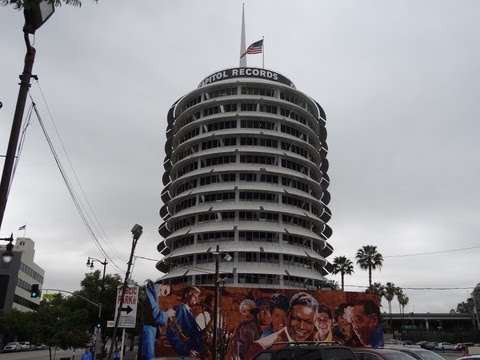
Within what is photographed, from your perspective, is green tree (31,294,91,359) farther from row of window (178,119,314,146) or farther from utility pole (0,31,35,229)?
utility pole (0,31,35,229)

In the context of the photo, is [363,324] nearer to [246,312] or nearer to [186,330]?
[246,312]

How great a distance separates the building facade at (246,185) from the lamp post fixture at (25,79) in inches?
1968

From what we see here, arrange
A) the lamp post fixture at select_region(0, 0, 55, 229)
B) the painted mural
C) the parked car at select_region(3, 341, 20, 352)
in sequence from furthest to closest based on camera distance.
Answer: the parked car at select_region(3, 341, 20, 352) < the painted mural < the lamp post fixture at select_region(0, 0, 55, 229)

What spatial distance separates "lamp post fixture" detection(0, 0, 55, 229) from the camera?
8028mm

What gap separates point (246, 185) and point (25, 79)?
54.8 meters

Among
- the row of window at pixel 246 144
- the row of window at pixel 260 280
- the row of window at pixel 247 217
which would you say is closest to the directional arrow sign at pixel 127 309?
the row of window at pixel 260 280

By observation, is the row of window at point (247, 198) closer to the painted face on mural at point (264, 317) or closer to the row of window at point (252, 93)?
the row of window at point (252, 93)

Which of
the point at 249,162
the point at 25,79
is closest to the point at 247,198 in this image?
the point at 249,162

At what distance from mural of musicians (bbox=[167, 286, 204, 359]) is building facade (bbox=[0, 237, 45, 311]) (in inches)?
2647

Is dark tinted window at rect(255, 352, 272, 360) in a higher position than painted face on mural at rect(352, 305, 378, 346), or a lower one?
lower

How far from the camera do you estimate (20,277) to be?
11056cm

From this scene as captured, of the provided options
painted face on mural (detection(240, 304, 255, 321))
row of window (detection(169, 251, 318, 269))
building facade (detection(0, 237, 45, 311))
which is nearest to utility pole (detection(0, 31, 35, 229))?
painted face on mural (detection(240, 304, 255, 321))

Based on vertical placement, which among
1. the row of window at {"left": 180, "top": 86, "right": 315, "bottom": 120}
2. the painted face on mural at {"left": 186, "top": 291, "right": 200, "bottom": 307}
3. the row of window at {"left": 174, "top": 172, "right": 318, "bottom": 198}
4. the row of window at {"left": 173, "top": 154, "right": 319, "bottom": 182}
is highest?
the row of window at {"left": 180, "top": 86, "right": 315, "bottom": 120}

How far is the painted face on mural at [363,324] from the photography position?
43594 millimetres
